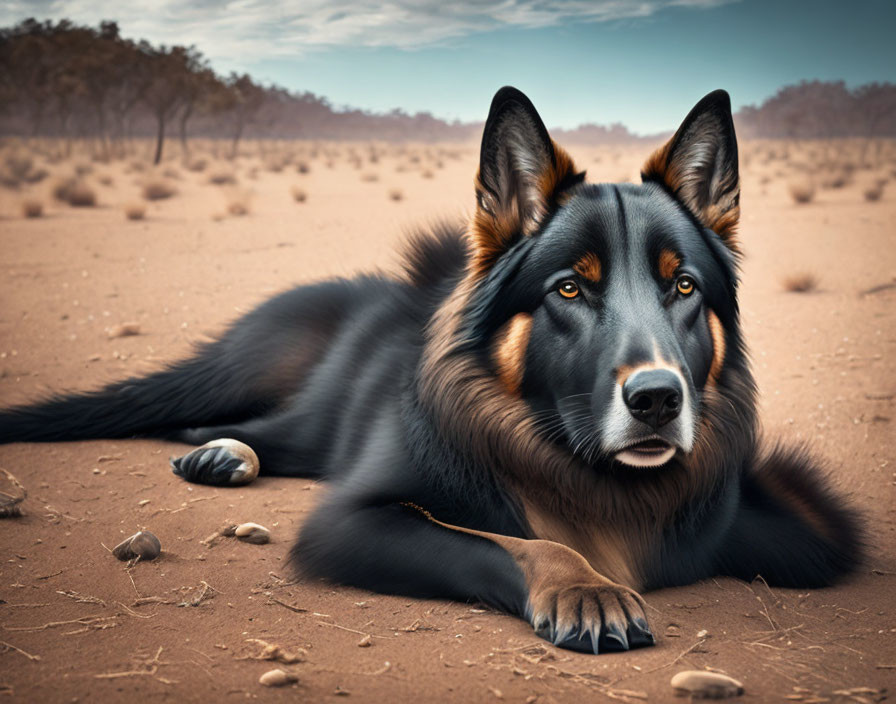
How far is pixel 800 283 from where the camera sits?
35.7 ft

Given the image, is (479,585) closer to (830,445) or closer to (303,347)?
(303,347)

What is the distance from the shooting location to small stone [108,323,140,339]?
8.36m

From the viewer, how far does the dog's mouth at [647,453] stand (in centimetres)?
297

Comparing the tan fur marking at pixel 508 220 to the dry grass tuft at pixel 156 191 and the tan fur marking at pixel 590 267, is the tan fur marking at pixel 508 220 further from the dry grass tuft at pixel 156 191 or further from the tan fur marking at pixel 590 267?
the dry grass tuft at pixel 156 191

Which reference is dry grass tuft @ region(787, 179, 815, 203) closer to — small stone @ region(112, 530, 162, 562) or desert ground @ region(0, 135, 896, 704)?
desert ground @ region(0, 135, 896, 704)

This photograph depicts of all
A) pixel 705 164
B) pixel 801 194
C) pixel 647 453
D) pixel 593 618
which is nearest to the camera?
pixel 593 618

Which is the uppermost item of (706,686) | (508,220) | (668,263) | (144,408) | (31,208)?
(508,220)

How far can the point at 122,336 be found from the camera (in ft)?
27.5

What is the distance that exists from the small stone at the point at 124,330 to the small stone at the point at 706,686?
7.01 m

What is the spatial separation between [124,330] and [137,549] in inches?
202

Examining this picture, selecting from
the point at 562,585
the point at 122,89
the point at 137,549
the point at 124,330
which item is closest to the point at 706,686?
the point at 562,585

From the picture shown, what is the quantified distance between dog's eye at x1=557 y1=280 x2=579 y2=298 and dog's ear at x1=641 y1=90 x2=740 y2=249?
0.65 m

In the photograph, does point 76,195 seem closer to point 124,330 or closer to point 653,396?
point 124,330

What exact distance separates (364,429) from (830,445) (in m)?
3.11
